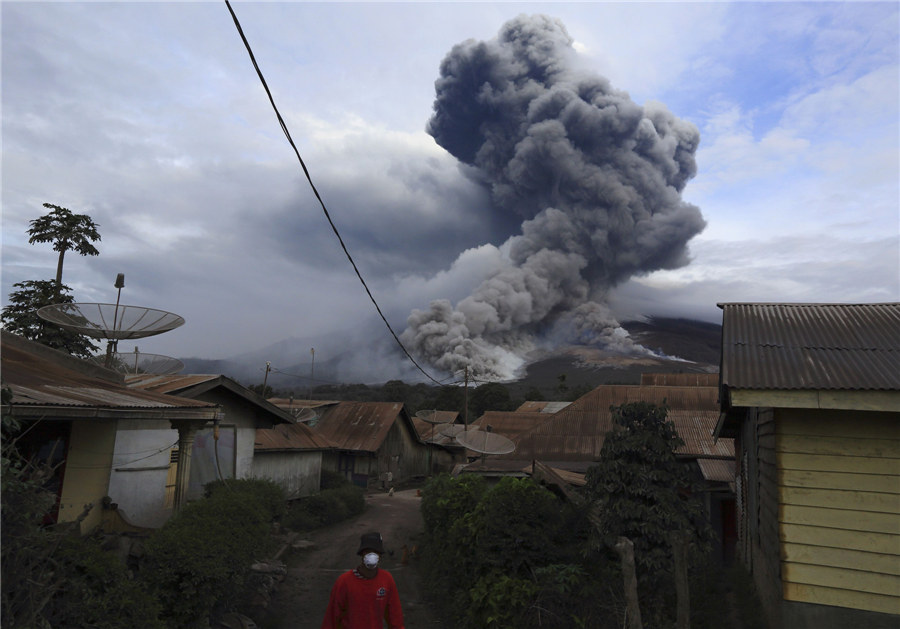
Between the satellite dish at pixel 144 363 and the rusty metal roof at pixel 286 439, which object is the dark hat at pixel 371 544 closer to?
the satellite dish at pixel 144 363

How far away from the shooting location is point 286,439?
21.2m

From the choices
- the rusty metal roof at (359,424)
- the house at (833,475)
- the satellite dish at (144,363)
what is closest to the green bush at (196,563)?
the house at (833,475)

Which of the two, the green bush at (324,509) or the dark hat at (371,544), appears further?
the green bush at (324,509)

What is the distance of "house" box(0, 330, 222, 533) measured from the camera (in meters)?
7.27

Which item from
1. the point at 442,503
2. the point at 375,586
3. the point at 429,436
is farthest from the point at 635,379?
the point at 375,586

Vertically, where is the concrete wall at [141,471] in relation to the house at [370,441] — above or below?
above

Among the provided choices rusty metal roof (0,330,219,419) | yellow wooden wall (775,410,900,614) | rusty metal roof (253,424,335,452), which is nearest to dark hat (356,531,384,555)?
rusty metal roof (0,330,219,419)

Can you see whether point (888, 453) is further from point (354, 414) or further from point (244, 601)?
point (354, 414)

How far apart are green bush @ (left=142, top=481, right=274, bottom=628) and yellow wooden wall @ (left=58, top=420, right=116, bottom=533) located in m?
1.95

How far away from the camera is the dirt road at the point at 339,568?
31.6 ft

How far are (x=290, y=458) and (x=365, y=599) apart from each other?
1808cm

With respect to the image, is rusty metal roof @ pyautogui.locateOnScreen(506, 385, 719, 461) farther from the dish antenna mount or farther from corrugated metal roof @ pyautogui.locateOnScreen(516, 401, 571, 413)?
corrugated metal roof @ pyautogui.locateOnScreen(516, 401, 571, 413)

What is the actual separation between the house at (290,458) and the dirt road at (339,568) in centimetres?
268

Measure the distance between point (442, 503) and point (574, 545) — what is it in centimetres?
356
